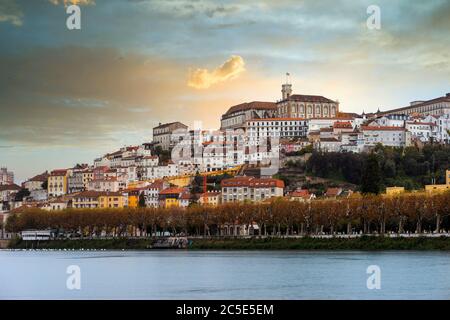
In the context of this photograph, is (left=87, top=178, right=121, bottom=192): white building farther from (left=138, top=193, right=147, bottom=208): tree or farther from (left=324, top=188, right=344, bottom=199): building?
(left=324, top=188, right=344, bottom=199): building

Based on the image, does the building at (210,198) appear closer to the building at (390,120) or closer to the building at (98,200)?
the building at (98,200)

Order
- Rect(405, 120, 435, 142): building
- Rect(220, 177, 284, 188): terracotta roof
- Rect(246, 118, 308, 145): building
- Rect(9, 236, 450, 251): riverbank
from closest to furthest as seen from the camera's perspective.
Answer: Rect(9, 236, 450, 251): riverbank, Rect(220, 177, 284, 188): terracotta roof, Rect(405, 120, 435, 142): building, Rect(246, 118, 308, 145): building

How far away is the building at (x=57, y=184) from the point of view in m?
105

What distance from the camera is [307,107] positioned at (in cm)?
11181

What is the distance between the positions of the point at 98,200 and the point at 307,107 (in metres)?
33.6

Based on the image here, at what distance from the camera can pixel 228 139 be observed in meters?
109

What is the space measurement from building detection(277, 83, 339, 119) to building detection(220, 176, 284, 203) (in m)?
30.7

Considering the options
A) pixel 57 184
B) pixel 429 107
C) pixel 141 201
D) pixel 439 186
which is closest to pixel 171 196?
pixel 141 201

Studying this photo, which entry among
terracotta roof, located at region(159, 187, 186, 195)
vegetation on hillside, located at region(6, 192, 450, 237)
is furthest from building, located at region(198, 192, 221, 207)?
vegetation on hillside, located at region(6, 192, 450, 237)

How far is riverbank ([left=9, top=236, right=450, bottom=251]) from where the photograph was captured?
49719mm

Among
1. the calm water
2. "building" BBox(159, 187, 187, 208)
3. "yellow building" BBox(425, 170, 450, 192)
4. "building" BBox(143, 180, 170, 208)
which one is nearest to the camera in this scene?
the calm water

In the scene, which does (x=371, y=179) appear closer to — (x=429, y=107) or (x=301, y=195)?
(x=301, y=195)

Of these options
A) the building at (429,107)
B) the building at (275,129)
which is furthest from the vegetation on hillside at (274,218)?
the building at (429,107)
